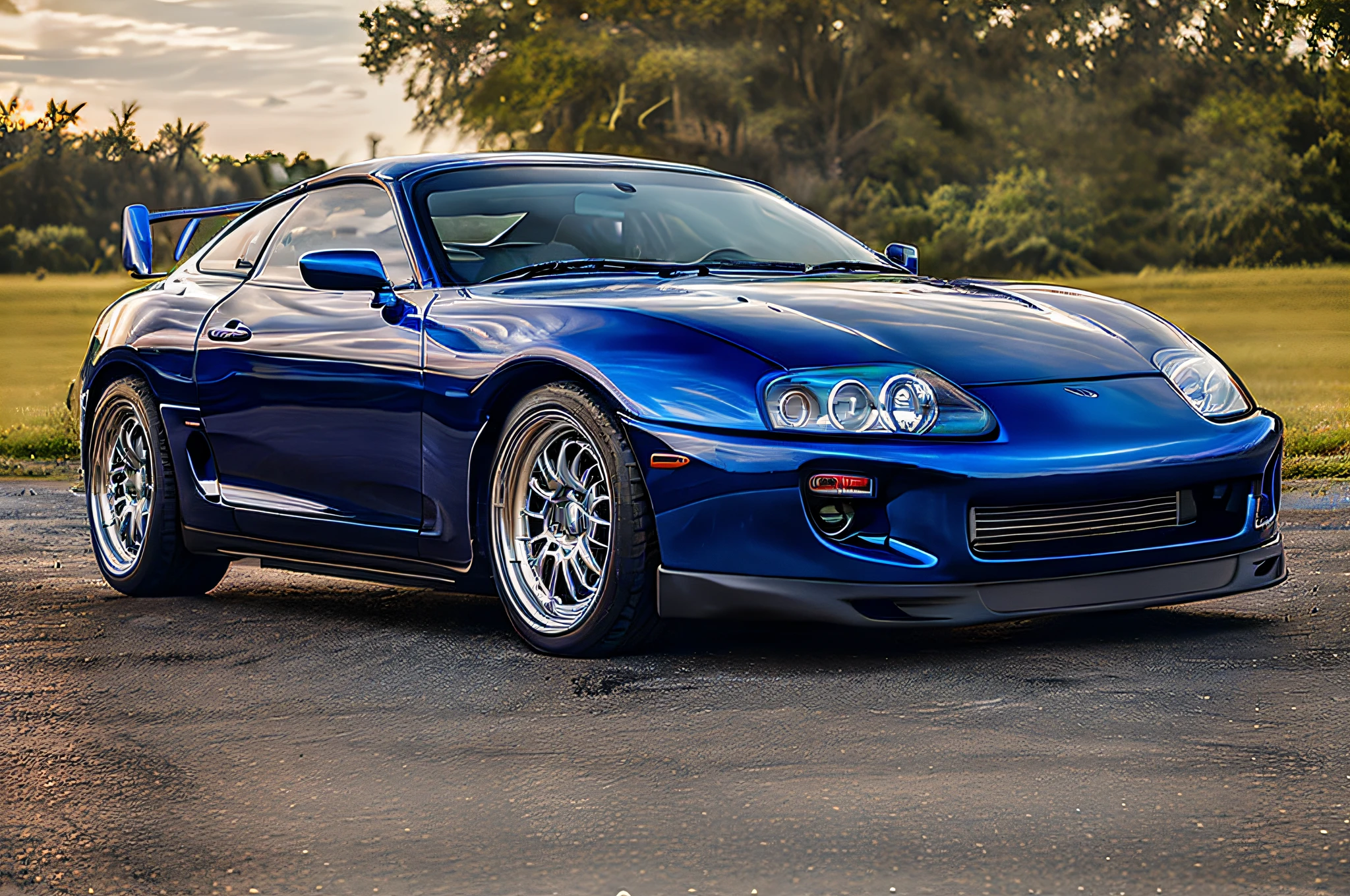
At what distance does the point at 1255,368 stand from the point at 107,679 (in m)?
15.2

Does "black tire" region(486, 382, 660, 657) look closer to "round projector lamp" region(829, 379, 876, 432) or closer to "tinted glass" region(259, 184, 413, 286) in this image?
"round projector lamp" region(829, 379, 876, 432)

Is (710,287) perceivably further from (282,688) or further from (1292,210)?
(1292,210)

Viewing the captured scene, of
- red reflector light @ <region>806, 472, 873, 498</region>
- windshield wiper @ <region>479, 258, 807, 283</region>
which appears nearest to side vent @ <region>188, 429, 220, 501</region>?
windshield wiper @ <region>479, 258, 807, 283</region>

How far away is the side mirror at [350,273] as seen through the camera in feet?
19.4

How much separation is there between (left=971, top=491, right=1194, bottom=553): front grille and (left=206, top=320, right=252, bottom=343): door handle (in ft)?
9.00

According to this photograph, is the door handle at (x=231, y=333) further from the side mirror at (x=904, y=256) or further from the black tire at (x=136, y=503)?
the side mirror at (x=904, y=256)

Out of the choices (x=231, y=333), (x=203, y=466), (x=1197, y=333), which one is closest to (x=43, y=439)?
(x=203, y=466)

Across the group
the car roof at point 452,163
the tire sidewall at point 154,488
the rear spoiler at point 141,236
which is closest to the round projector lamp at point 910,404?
the car roof at point 452,163

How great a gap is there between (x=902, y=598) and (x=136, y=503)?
343 centimetres

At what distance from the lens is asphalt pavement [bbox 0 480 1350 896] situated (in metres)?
3.38

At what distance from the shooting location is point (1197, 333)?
22.0 m

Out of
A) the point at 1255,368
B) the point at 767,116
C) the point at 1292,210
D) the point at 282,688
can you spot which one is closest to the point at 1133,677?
the point at 282,688

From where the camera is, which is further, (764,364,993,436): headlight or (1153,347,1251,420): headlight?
(1153,347,1251,420): headlight

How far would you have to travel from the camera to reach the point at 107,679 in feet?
17.6
